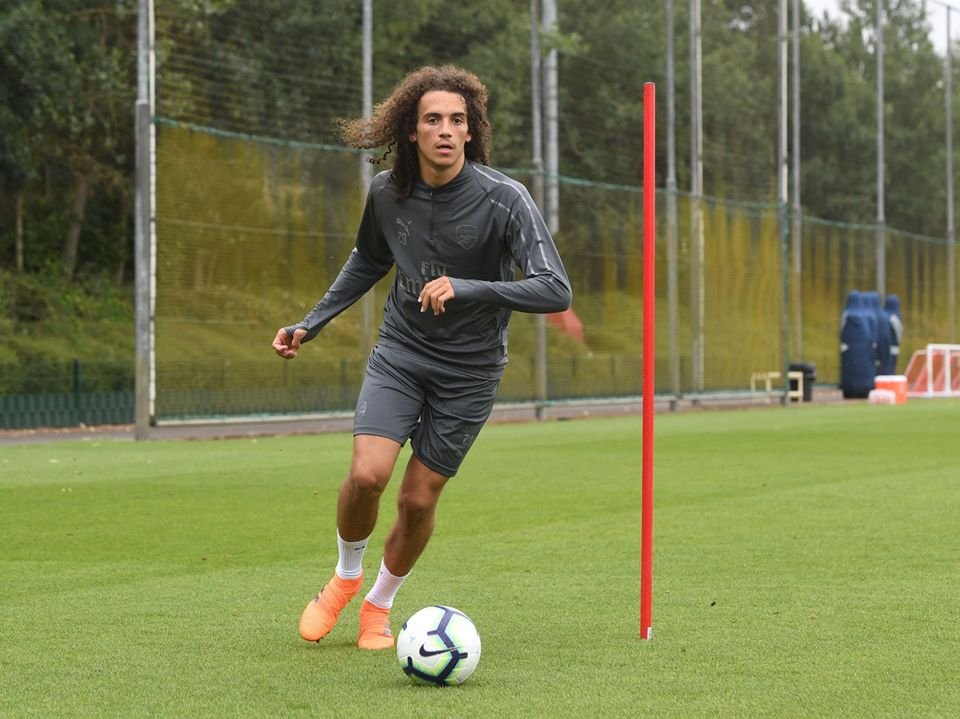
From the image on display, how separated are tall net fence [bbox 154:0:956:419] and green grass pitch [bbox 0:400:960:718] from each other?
16.6 feet

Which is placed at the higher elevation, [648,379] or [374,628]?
[648,379]

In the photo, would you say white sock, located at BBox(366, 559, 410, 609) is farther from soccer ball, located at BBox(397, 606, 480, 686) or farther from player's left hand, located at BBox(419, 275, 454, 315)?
player's left hand, located at BBox(419, 275, 454, 315)

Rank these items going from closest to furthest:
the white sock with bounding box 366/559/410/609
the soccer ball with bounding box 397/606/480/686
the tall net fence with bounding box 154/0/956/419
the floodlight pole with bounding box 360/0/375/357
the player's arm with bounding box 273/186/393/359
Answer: the soccer ball with bounding box 397/606/480/686
the white sock with bounding box 366/559/410/609
the player's arm with bounding box 273/186/393/359
the tall net fence with bounding box 154/0/956/419
the floodlight pole with bounding box 360/0/375/357

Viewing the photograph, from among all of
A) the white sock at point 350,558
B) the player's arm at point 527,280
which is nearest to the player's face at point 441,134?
the player's arm at point 527,280

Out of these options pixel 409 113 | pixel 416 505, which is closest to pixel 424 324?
pixel 416 505

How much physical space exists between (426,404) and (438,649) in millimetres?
1160

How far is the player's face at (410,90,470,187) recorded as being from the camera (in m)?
6.08

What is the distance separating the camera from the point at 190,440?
1939cm

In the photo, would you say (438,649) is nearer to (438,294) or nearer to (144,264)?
(438,294)

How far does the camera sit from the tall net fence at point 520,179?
2005 cm

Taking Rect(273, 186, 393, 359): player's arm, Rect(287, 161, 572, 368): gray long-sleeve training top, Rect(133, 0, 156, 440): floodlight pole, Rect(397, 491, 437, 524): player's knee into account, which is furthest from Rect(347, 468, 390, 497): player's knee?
Rect(133, 0, 156, 440): floodlight pole

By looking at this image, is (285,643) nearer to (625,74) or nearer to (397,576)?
(397,576)

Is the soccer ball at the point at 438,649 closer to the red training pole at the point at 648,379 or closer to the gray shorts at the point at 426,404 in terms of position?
the gray shorts at the point at 426,404

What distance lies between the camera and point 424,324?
620 centimetres
